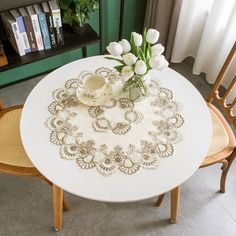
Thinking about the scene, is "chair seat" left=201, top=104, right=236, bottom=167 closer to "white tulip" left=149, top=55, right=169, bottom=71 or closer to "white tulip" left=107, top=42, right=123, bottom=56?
"white tulip" left=149, top=55, right=169, bottom=71

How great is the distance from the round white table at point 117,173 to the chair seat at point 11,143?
209mm

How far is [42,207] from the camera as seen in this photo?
5.60ft

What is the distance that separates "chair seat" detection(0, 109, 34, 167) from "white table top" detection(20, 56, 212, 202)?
0.21 m

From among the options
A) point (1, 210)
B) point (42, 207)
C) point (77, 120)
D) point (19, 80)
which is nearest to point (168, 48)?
point (19, 80)

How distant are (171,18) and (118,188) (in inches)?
55.7

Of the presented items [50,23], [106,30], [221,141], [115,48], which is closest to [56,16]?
[50,23]

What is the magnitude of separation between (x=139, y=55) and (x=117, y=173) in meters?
0.45

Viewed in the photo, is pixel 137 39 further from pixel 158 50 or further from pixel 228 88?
pixel 228 88

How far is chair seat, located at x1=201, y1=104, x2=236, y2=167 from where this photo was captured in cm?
141

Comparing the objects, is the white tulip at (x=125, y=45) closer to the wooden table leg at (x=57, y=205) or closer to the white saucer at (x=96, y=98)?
the white saucer at (x=96, y=98)

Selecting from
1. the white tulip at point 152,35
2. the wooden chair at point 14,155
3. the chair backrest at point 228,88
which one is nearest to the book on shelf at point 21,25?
the wooden chair at point 14,155

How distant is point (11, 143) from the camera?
1436mm

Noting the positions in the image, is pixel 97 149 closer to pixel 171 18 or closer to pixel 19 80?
pixel 19 80

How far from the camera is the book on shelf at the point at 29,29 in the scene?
1.64 metres
